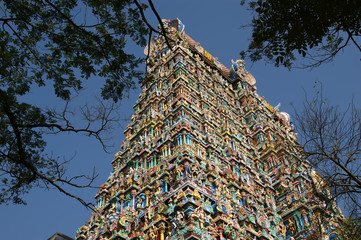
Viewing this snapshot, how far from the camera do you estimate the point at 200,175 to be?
52.3 ft

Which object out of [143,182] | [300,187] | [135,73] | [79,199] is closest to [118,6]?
[135,73]

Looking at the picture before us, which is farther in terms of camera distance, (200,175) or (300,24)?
(200,175)

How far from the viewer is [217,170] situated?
58.3 feet

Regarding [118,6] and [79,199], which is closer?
[79,199]

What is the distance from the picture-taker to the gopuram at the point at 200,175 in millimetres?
14578

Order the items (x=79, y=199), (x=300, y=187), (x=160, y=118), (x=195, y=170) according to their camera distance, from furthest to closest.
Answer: (x=160, y=118)
(x=300, y=187)
(x=195, y=170)
(x=79, y=199)

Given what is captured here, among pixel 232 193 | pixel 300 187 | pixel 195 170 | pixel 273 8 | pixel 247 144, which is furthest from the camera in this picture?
pixel 247 144

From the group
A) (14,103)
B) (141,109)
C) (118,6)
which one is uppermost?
(141,109)

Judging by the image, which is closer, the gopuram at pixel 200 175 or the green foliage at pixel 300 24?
the green foliage at pixel 300 24

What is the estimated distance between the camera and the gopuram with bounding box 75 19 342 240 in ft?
47.8

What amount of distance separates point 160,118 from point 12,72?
518 inches

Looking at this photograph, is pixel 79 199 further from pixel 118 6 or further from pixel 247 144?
pixel 247 144

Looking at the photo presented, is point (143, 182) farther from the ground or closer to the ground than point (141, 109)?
→ closer to the ground

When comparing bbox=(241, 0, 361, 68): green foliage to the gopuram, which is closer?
bbox=(241, 0, 361, 68): green foliage
